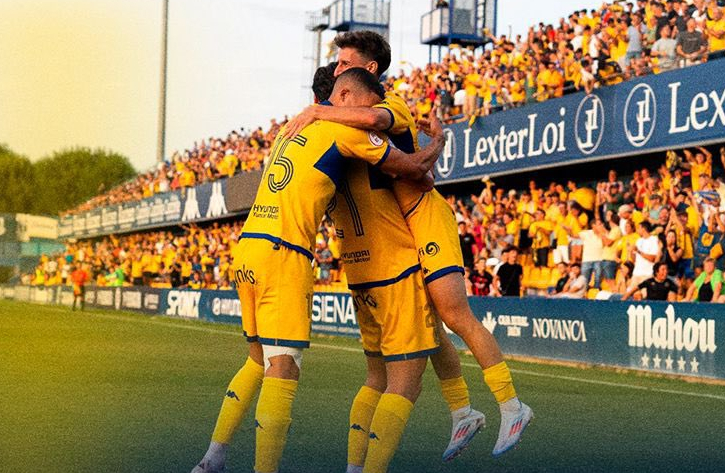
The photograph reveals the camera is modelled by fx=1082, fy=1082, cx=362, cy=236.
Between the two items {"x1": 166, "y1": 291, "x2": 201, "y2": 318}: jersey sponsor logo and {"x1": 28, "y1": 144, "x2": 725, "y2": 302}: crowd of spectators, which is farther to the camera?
{"x1": 166, "y1": 291, "x2": 201, "y2": 318}: jersey sponsor logo

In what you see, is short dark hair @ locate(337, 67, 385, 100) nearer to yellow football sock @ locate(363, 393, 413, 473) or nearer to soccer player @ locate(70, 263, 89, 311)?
yellow football sock @ locate(363, 393, 413, 473)

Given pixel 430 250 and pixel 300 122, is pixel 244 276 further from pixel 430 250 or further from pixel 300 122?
pixel 430 250

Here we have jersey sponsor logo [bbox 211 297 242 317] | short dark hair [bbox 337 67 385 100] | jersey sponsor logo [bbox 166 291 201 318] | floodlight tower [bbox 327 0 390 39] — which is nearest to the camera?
short dark hair [bbox 337 67 385 100]

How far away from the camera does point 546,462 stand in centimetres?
646

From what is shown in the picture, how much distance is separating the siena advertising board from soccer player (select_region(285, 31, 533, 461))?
37.7 ft

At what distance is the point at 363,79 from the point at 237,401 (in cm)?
170

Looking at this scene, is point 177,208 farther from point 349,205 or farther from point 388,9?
point 349,205

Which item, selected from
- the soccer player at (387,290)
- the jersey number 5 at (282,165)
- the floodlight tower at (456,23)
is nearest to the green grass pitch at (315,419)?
the soccer player at (387,290)

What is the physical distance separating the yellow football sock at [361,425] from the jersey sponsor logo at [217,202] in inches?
1210

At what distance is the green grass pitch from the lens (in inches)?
249

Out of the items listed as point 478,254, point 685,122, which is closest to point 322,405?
point 685,122

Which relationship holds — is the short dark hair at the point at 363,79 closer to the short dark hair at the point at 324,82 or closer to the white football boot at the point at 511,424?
the short dark hair at the point at 324,82

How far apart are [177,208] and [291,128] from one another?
3714 cm

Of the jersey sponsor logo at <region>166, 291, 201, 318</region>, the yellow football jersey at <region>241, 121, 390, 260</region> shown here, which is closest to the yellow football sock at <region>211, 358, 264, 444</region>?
A: the yellow football jersey at <region>241, 121, 390, 260</region>
